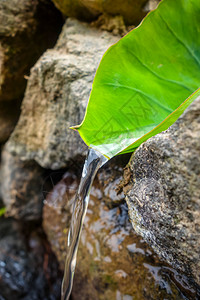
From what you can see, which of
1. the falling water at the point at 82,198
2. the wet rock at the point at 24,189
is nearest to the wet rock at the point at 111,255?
the falling water at the point at 82,198

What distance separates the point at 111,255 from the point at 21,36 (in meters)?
1.24

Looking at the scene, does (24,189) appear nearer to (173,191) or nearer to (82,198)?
(82,198)

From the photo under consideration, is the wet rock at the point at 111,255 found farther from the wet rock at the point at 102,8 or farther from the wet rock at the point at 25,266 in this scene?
the wet rock at the point at 102,8

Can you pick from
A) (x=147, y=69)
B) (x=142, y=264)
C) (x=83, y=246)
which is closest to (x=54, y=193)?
(x=83, y=246)

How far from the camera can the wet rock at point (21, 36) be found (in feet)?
3.89

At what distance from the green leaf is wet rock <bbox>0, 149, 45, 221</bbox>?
904 mm

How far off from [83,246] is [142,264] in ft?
1.12

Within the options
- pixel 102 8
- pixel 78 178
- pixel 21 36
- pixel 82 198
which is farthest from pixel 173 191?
pixel 21 36

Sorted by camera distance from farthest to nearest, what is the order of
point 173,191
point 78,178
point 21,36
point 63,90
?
point 21,36
point 63,90
point 78,178
point 173,191

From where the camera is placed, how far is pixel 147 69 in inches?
31.2

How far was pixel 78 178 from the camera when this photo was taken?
98cm

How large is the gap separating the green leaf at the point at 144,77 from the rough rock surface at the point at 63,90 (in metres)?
0.24

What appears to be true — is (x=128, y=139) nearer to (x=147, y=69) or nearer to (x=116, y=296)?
(x=147, y=69)

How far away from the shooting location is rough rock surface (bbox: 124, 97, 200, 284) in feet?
1.63
